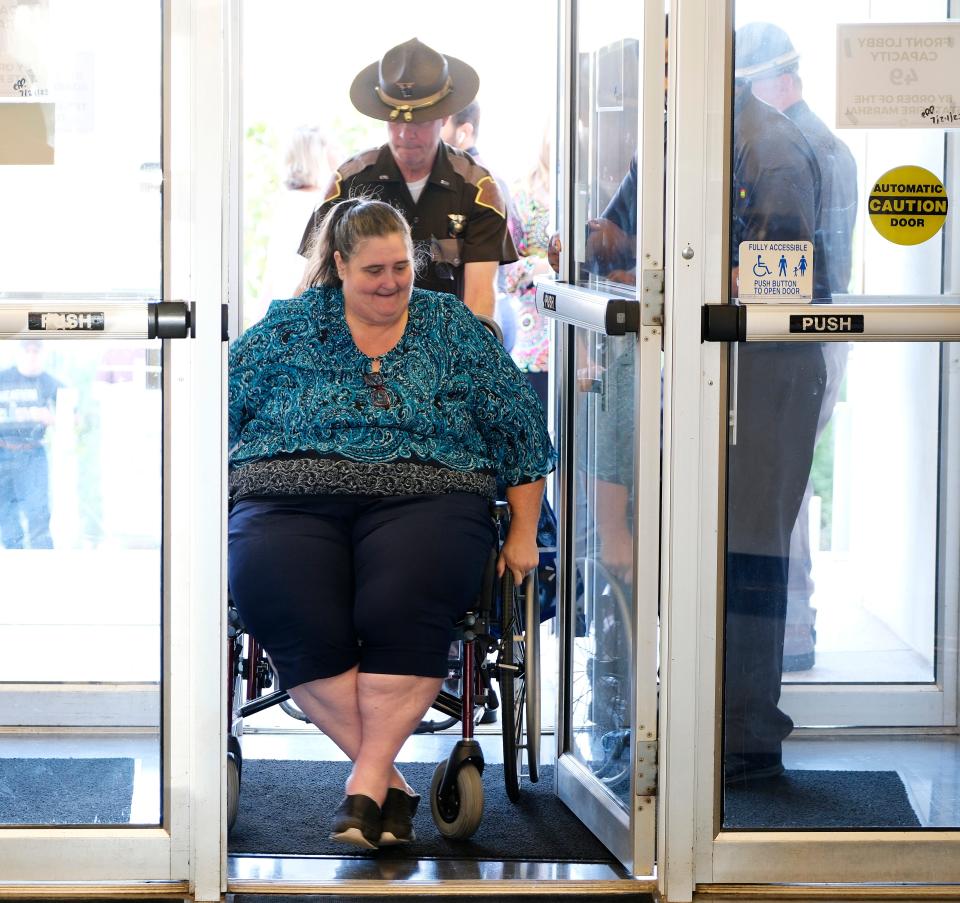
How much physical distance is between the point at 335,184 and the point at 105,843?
1869 millimetres

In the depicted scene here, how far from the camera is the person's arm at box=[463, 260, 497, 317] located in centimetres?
368

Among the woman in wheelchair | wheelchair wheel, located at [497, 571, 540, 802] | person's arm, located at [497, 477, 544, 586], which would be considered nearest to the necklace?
the woman in wheelchair

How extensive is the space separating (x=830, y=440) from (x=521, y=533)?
2.33 ft

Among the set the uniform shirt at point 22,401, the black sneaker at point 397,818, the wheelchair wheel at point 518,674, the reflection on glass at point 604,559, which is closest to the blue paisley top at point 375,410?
the reflection on glass at point 604,559

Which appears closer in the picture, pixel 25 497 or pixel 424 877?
pixel 25 497

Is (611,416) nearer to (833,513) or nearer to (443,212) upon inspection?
(833,513)

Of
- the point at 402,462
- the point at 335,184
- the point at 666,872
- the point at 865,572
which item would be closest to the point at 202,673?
the point at 402,462

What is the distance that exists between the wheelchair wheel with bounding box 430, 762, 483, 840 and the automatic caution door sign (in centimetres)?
109

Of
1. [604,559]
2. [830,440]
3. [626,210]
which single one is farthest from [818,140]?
[604,559]

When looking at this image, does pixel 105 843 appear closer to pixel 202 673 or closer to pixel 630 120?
pixel 202 673

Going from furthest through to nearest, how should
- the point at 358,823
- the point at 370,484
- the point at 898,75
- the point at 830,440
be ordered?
the point at 370,484 → the point at 358,823 → the point at 830,440 → the point at 898,75

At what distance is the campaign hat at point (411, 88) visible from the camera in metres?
3.70

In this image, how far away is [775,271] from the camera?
2.44 metres

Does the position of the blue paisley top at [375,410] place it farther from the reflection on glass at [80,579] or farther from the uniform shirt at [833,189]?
the uniform shirt at [833,189]
